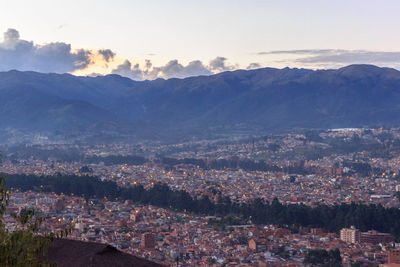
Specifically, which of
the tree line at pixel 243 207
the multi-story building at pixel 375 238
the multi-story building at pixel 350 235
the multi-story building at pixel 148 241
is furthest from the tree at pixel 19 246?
the tree line at pixel 243 207

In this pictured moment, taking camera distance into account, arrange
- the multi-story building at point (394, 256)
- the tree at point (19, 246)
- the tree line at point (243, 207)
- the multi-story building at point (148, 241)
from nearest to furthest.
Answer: the tree at point (19, 246) → the multi-story building at point (394, 256) → the multi-story building at point (148, 241) → the tree line at point (243, 207)

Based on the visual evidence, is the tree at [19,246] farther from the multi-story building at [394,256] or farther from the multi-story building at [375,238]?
the multi-story building at [375,238]

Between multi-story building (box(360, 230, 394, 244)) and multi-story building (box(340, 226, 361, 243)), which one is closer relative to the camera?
multi-story building (box(360, 230, 394, 244))

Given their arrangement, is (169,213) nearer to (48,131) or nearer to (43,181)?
(43,181)

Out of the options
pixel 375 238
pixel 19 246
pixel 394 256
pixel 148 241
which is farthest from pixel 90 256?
pixel 375 238

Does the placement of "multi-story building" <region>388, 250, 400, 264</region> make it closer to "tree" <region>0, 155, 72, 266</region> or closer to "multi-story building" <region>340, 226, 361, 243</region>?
"multi-story building" <region>340, 226, 361, 243</region>

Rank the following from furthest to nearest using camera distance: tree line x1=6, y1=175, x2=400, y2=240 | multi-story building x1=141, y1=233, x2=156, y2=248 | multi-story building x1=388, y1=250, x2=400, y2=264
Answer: tree line x1=6, y1=175, x2=400, y2=240 < multi-story building x1=141, y1=233, x2=156, y2=248 < multi-story building x1=388, y1=250, x2=400, y2=264

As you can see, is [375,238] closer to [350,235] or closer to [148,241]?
[350,235]

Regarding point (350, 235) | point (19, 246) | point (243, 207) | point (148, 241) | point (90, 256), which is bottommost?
point (243, 207)

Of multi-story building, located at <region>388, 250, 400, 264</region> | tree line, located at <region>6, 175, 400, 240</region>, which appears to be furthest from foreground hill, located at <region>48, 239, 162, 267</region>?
tree line, located at <region>6, 175, 400, 240</region>
